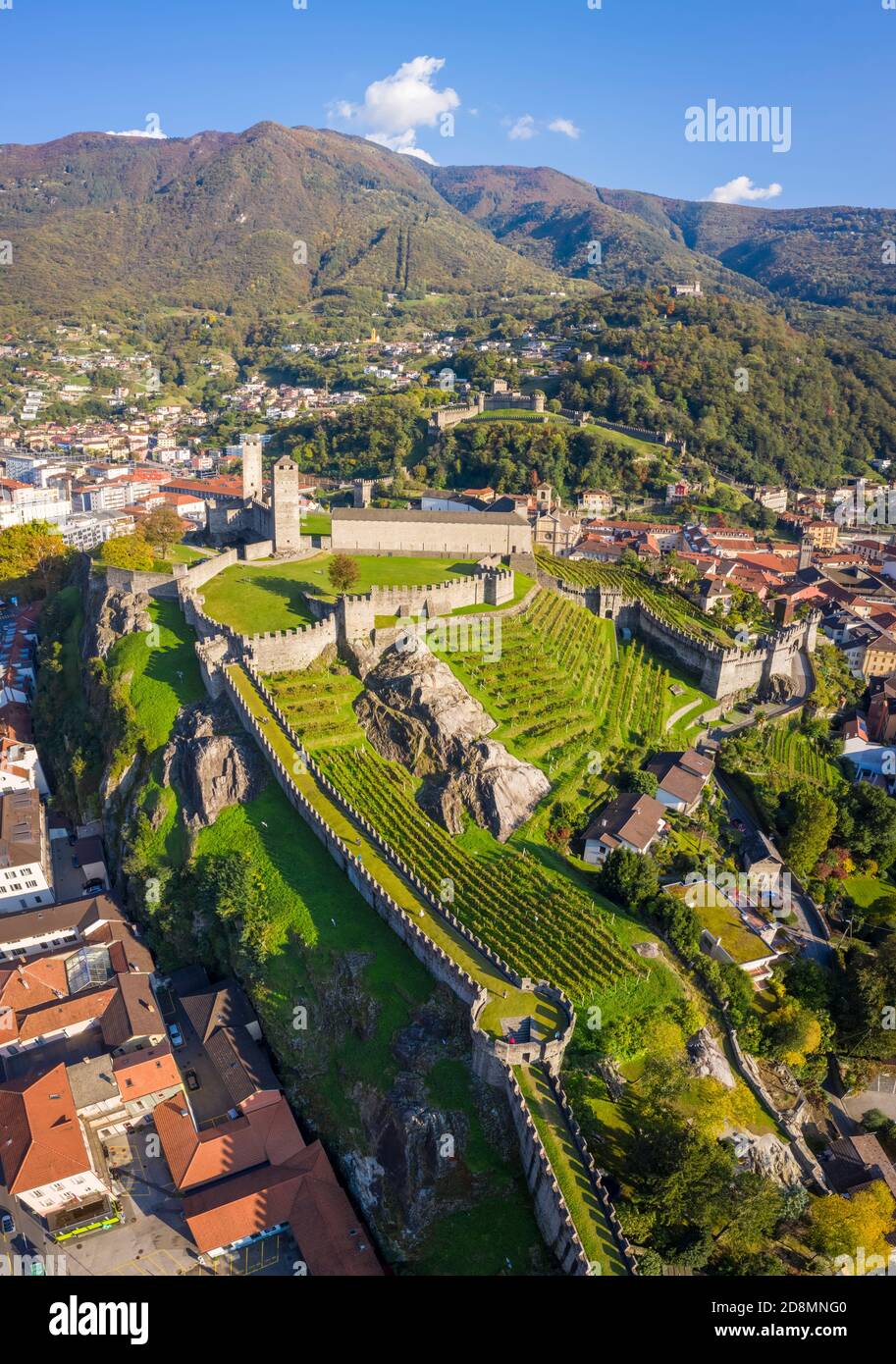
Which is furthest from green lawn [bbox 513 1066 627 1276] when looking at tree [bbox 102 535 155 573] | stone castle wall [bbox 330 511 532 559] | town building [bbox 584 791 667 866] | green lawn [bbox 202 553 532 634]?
tree [bbox 102 535 155 573]

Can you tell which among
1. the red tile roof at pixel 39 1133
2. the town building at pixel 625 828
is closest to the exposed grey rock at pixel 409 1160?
the red tile roof at pixel 39 1133

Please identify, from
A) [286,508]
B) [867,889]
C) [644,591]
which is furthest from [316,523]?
[867,889]

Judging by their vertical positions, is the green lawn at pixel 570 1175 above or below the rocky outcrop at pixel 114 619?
below

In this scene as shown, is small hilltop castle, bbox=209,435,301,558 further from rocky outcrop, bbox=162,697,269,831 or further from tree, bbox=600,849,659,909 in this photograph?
tree, bbox=600,849,659,909

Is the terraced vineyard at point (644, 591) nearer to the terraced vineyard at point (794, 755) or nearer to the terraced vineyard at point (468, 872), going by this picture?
the terraced vineyard at point (794, 755)

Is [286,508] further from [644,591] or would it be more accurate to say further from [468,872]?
[468,872]

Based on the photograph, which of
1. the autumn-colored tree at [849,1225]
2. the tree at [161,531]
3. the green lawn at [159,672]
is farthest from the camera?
the tree at [161,531]
